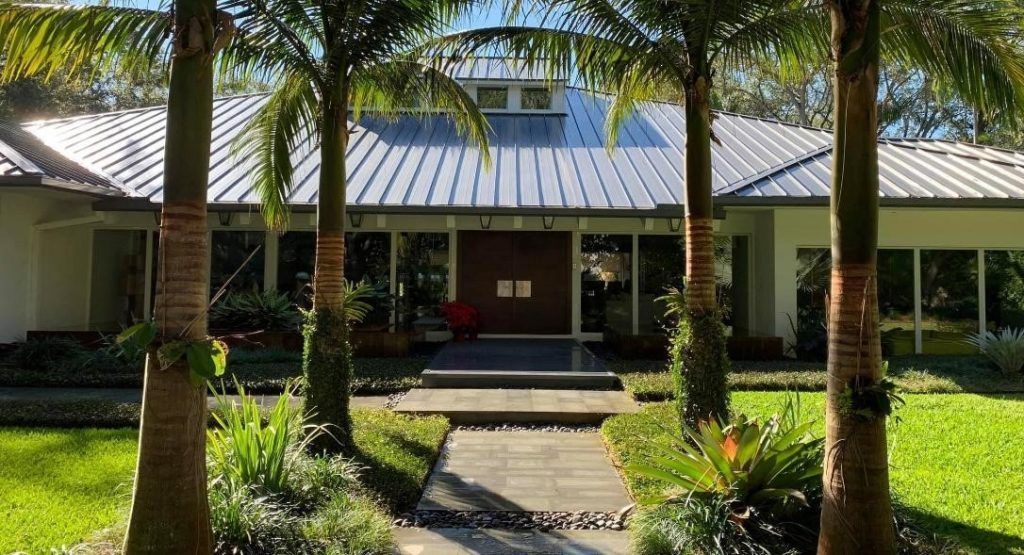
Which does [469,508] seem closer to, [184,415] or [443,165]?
→ [184,415]

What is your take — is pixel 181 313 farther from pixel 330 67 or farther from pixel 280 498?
pixel 330 67

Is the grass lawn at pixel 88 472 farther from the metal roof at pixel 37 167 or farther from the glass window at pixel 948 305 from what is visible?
the glass window at pixel 948 305

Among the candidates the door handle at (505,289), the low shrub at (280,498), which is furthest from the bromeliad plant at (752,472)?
the door handle at (505,289)

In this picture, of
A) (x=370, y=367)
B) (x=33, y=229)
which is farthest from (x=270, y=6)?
(x=33, y=229)

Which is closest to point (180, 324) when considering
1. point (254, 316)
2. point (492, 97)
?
point (254, 316)

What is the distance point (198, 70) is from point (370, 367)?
765cm

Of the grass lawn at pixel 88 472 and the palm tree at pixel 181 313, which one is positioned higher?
the palm tree at pixel 181 313

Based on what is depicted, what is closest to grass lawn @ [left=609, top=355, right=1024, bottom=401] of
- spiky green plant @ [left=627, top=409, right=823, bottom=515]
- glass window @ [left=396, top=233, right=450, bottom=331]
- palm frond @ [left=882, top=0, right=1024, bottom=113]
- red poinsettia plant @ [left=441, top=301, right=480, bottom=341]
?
red poinsettia plant @ [left=441, top=301, right=480, bottom=341]

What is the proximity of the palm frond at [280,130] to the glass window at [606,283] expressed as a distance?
326 inches

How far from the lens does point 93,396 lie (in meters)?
8.14

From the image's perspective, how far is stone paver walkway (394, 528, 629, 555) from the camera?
3.87 meters

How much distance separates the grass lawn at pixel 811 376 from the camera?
352 inches

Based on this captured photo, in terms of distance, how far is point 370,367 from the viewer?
402 inches

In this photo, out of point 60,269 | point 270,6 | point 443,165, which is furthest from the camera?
point 443,165
